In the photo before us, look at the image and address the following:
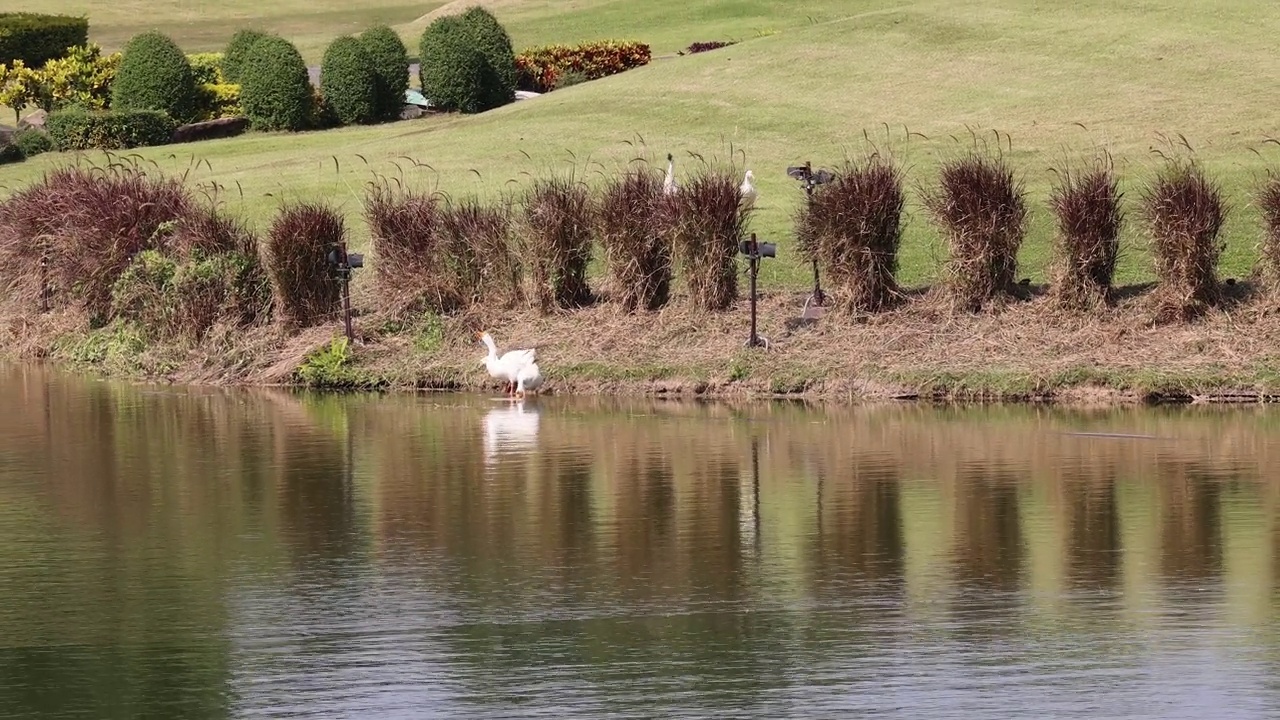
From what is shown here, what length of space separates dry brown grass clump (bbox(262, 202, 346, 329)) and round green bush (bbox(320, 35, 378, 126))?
1863cm

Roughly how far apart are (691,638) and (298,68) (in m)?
32.0

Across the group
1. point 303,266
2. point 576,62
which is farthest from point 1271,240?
point 576,62

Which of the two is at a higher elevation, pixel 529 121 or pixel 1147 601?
pixel 529 121

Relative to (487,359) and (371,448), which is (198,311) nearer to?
(487,359)

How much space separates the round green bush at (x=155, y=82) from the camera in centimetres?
4153

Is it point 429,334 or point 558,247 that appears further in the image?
point 558,247

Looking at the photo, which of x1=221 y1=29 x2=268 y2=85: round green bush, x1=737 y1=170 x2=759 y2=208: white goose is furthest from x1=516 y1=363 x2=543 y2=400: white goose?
x1=221 y1=29 x2=268 y2=85: round green bush

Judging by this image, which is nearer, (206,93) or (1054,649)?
(1054,649)

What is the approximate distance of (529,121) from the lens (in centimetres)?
3597

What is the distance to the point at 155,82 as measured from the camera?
4153 cm

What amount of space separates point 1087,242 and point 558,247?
18.9ft

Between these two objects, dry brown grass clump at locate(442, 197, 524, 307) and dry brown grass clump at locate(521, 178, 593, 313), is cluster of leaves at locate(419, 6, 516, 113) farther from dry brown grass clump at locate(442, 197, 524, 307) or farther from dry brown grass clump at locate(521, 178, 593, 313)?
dry brown grass clump at locate(521, 178, 593, 313)

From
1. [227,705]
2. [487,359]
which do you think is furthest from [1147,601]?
[487,359]

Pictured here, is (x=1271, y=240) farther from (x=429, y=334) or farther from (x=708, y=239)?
(x=429, y=334)
